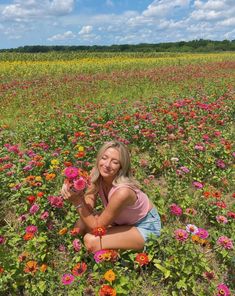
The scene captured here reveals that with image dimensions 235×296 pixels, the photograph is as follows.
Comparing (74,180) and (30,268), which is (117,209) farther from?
(30,268)

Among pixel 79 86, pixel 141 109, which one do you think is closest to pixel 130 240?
pixel 141 109

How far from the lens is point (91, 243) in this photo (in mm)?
3072

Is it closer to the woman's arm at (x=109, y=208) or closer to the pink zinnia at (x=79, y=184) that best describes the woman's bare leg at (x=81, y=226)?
the woman's arm at (x=109, y=208)

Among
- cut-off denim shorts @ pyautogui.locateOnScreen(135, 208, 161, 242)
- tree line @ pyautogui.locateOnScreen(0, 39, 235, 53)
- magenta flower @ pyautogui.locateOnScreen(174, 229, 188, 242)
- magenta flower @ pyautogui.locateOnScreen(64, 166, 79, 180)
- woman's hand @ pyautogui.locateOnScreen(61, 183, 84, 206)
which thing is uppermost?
magenta flower @ pyautogui.locateOnScreen(64, 166, 79, 180)

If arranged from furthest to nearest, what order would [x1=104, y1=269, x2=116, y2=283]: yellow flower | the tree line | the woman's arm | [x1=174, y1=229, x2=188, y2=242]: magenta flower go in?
the tree line, the woman's arm, [x1=174, y1=229, x2=188, y2=242]: magenta flower, [x1=104, y1=269, x2=116, y2=283]: yellow flower

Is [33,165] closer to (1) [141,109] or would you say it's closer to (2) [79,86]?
(1) [141,109]

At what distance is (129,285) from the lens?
2.60 metres

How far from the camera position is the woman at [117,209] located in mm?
2982

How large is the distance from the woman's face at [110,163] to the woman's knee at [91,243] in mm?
543

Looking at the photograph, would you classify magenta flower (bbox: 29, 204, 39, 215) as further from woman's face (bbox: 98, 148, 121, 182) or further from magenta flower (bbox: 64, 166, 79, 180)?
magenta flower (bbox: 64, 166, 79, 180)

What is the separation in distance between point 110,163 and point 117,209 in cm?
41

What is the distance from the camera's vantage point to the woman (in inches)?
117

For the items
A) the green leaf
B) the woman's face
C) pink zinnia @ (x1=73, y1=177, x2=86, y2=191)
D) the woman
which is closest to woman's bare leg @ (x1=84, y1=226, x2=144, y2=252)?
the woman

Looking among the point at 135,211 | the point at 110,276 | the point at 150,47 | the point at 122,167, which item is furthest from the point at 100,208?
the point at 150,47
